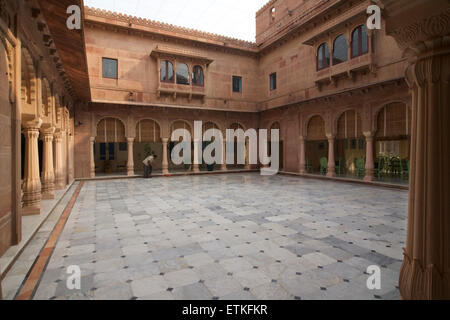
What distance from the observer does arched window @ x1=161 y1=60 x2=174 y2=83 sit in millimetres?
14189

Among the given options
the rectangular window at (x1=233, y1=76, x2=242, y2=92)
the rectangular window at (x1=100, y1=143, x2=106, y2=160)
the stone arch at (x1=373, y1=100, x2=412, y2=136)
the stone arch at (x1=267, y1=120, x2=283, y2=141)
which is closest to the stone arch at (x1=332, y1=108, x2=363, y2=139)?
the stone arch at (x1=373, y1=100, x2=412, y2=136)

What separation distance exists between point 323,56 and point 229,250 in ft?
37.5

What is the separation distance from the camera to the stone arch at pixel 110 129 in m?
13.4

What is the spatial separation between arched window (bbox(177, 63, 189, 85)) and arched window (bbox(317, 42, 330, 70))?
6.88m

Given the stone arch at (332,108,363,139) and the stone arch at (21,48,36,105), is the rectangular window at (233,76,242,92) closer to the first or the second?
the stone arch at (332,108,363,139)

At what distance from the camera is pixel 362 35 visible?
34.9ft

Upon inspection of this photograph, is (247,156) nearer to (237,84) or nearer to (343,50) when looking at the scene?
(237,84)

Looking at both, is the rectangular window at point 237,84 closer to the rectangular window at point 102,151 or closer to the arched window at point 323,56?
the arched window at point 323,56

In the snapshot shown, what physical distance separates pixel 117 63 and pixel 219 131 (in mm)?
6605

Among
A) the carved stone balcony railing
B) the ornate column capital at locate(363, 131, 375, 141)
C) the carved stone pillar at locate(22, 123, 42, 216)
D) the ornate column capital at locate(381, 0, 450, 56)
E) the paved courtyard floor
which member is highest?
the carved stone balcony railing

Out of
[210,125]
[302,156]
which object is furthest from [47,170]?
[302,156]

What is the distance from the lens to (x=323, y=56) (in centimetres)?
1238

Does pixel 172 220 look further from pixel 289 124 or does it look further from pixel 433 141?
pixel 289 124

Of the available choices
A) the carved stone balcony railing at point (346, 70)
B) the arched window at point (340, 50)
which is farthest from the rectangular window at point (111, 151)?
the arched window at point (340, 50)
